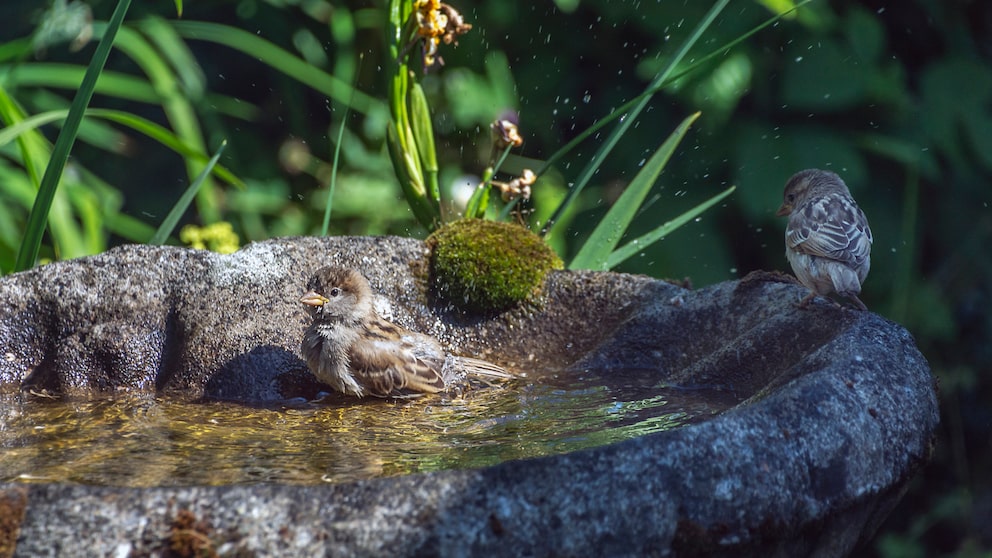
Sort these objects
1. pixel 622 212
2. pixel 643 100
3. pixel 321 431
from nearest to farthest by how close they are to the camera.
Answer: pixel 321 431
pixel 643 100
pixel 622 212

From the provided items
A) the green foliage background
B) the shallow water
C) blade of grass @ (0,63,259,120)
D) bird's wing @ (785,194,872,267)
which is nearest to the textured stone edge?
the shallow water

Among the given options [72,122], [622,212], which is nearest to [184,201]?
[72,122]

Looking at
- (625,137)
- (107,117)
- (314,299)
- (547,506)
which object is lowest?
(547,506)

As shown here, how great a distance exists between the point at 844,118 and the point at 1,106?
3.84 meters

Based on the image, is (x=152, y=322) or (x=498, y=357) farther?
(x=498, y=357)

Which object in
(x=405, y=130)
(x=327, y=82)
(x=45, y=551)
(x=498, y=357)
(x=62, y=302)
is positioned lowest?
(x=45, y=551)

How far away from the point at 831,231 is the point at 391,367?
1.58 metres

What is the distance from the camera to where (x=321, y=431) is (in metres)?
3.07

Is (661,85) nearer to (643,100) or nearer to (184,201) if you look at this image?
(643,100)

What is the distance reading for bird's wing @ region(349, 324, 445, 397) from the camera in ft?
11.6

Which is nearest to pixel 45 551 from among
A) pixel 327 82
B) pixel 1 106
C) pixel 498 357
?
pixel 498 357

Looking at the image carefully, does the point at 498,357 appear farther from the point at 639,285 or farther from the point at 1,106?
the point at 1,106

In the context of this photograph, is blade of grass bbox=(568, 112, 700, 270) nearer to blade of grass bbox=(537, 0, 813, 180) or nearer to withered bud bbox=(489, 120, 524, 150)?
blade of grass bbox=(537, 0, 813, 180)

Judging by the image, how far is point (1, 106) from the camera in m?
4.01
